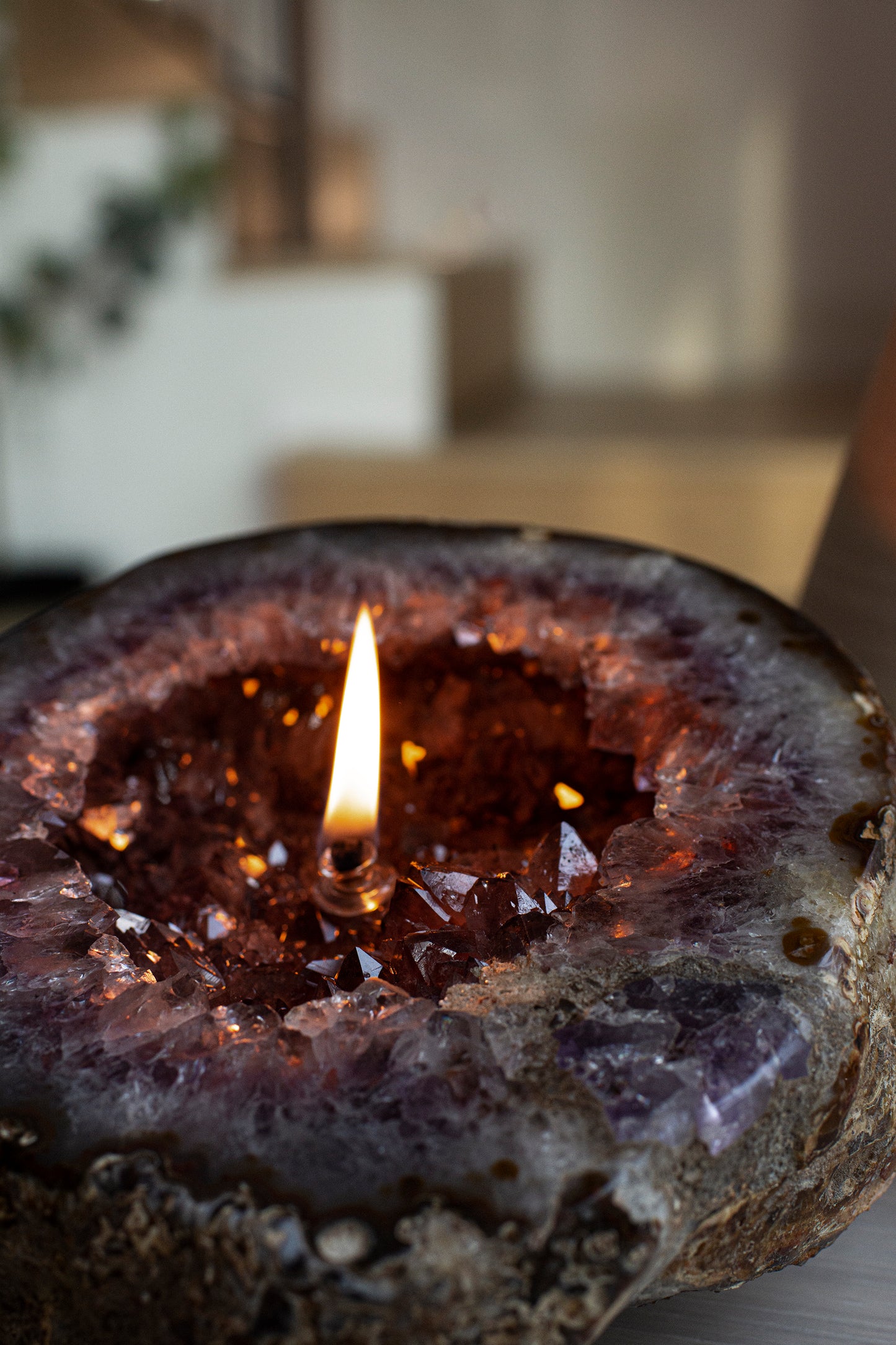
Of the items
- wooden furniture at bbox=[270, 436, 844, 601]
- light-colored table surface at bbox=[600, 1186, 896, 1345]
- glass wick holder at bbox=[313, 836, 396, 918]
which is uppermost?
glass wick holder at bbox=[313, 836, 396, 918]

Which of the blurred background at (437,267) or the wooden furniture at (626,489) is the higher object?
the blurred background at (437,267)

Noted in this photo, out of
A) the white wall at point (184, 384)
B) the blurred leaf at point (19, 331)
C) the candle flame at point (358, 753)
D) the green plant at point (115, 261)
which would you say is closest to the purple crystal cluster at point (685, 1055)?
the candle flame at point (358, 753)

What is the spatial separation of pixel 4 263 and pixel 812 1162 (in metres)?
2.58

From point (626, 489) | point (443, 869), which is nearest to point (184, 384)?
point (626, 489)

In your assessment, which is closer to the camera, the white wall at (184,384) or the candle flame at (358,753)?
the candle flame at (358,753)

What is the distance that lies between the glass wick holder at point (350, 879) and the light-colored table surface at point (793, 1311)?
5.4 inches

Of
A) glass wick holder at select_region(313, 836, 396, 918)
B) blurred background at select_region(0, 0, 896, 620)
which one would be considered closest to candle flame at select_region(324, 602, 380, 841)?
glass wick holder at select_region(313, 836, 396, 918)

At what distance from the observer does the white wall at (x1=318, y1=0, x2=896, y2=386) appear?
295cm

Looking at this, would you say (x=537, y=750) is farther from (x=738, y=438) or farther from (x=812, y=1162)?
(x=738, y=438)

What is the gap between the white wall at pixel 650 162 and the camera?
2945mm

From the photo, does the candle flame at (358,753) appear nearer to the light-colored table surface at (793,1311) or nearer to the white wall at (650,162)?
the light-colored table surface at (793,1311)

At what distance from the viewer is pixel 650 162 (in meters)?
3.12

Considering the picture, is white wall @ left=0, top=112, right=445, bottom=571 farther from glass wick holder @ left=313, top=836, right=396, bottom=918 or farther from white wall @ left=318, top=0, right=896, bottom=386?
glass wick holder @ left=313, top=836, right=396, bottom=918

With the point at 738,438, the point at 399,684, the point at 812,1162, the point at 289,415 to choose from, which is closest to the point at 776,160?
the point at 738,438
